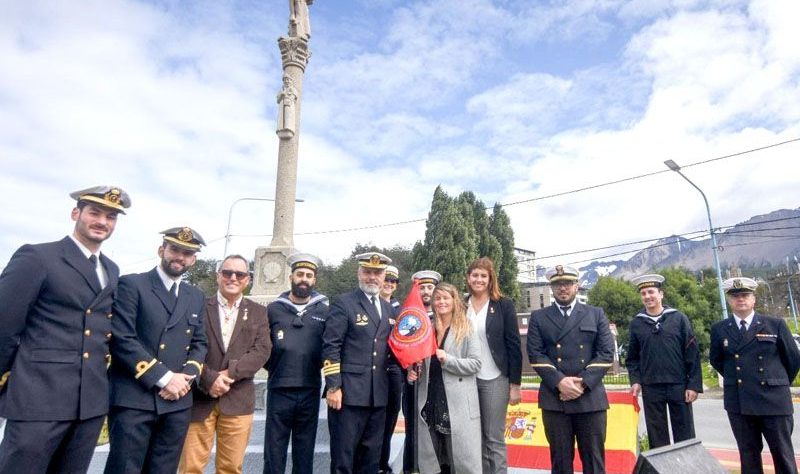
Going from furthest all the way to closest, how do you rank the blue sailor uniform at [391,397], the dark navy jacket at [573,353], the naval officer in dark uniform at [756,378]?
the blue sailor uniform at [391,397] < the naval officer in dark uniform at [756,378] < the dark navy jacket at [573,353]

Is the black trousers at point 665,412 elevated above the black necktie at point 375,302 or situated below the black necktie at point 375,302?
below

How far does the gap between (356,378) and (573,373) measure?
6.14 ft

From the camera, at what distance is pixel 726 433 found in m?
8.61

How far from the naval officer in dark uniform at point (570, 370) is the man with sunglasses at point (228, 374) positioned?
241 centimetres

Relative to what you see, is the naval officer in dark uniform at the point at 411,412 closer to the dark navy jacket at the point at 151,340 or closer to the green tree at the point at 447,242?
the dark navy jacket at the point at 151,340

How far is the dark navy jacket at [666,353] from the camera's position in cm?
472

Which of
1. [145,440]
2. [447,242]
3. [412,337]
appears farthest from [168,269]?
[447,242]

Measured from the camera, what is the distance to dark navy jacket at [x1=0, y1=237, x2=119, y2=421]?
101 inches

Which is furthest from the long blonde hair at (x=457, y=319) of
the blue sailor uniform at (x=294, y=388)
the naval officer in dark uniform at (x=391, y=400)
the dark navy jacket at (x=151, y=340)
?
the dark navy jacket at (x=151, y=340)

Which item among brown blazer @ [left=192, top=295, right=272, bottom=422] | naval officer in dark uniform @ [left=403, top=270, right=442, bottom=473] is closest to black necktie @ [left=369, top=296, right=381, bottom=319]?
naval officer in dark uniform @ [left=403, top=270, right=442, bottom=473]

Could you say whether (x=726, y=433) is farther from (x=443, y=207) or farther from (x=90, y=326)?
(x=443, y=207)

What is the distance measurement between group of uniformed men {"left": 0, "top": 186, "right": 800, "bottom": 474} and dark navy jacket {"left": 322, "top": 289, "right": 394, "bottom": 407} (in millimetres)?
13

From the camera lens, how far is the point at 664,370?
4.75 metres

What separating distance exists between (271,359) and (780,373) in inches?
183
